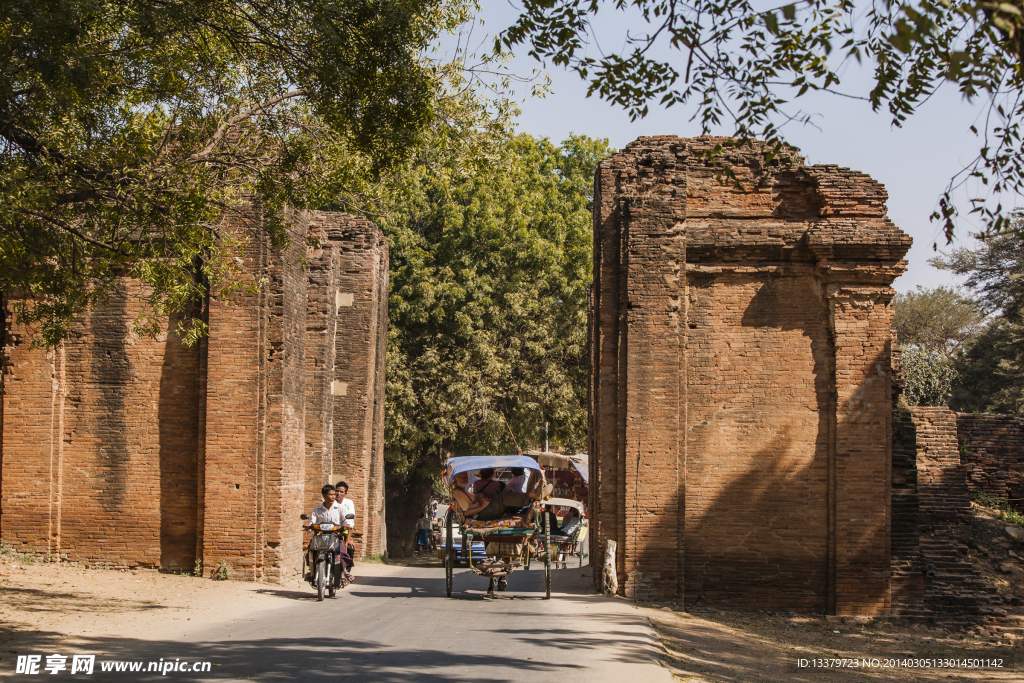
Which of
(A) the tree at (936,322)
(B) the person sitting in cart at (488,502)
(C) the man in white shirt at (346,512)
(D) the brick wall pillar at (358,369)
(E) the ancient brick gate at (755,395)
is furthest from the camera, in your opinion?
(A) the tree at (936,322)

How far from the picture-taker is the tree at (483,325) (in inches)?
1013

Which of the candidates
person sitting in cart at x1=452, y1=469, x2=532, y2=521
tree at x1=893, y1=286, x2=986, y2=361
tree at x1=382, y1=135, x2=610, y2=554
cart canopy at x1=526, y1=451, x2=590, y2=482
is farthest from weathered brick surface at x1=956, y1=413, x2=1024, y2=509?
tree at x1=893, y1=286, x2=986, y2=361

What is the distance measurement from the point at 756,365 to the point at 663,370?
1.38 meters

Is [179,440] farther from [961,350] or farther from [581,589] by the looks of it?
[961,350]

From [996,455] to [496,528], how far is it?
418 inches

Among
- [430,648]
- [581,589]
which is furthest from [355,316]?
[430,648]

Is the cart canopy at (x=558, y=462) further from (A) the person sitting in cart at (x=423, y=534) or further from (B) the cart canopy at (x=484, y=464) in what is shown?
(B) the cart canopy at (x=484, y=464)

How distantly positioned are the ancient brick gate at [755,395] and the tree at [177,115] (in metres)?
4.83

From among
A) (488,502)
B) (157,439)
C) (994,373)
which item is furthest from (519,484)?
(994,373)

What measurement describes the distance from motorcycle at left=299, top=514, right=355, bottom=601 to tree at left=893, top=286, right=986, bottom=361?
116 ft

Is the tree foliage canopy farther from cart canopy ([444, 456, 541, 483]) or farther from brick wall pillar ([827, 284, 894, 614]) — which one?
brick wall pillar ([827, 284, 894, 614])

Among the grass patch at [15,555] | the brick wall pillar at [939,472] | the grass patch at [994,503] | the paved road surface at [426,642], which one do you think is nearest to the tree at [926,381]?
the grass patch at [994,503]

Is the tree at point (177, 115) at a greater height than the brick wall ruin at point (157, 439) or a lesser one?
greater

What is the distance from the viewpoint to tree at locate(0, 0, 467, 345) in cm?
918
